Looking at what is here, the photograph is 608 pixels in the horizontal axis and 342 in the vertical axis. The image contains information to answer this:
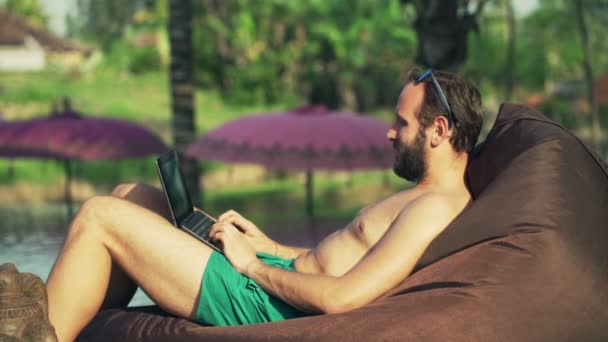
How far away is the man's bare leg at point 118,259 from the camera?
4.12 m

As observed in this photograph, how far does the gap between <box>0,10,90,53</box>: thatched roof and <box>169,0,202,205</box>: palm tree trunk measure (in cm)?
5169

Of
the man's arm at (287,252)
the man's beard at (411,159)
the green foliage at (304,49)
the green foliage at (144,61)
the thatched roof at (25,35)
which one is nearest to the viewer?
the man's beard at (411,159)

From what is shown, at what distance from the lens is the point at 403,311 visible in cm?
382

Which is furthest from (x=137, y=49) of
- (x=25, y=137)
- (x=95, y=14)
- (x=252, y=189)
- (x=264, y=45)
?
(x=95, y=14)

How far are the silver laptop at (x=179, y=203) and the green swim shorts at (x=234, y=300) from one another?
0.16 m

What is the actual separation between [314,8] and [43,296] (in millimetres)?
33310

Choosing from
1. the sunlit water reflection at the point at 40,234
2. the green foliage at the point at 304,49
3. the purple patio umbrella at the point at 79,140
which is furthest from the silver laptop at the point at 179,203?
the green foliage at the point at 304,49

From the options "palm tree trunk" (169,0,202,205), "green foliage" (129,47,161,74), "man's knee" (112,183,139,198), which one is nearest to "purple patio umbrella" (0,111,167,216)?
"palm tree trunk" (169,0,202,205)

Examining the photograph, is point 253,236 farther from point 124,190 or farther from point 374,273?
point 374,273

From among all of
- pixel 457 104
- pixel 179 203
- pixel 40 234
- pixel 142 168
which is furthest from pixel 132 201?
pixel 142 168

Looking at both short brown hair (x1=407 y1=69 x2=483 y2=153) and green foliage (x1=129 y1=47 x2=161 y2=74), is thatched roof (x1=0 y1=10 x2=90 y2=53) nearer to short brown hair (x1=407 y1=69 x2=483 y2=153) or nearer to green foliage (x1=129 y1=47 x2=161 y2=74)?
green foliage (x1=129 y1=47 x2=161 y2=74)

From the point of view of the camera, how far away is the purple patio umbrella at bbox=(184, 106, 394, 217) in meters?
13.9

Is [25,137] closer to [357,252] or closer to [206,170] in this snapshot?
[206,170]

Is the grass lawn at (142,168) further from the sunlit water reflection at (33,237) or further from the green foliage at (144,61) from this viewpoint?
the sunlit water reflection at (33,237)
